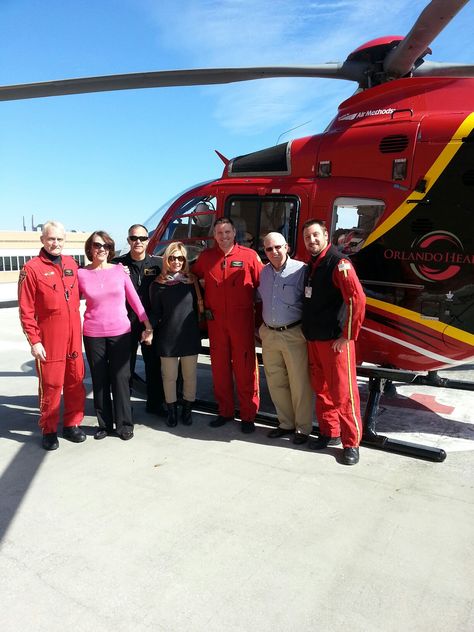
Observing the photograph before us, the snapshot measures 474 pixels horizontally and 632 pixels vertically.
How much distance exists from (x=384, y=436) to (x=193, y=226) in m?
2.88

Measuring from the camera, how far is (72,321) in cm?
382

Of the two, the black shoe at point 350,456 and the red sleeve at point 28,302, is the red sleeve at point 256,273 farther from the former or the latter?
the red sleeve at point 28,302

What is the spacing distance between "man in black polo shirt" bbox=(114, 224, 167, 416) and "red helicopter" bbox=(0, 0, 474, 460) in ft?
3.09

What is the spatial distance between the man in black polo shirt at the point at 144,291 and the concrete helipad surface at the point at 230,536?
2.04 feet

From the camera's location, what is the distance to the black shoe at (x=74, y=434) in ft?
13.1

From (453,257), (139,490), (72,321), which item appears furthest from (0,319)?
(453,257)

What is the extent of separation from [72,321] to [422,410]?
3.61 metres

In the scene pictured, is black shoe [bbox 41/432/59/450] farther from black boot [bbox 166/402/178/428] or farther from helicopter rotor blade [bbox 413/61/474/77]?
helicopter rotor blade [bbox 413/61/474/77]

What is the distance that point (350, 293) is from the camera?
336 cm

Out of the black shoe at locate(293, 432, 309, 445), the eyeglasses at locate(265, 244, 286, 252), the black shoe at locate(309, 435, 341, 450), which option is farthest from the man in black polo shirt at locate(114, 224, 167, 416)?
the black shoe at locate(309, 435, 341, 450)

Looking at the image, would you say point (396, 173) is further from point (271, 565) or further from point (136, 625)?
point (136, 625)

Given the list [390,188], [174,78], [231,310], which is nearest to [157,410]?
[231,310]

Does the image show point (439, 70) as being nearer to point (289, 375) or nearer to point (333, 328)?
point (333, 328)

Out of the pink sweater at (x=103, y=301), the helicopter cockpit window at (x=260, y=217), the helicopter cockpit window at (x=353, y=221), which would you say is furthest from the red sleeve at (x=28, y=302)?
the helicopter cockpit window at (x=353, y=221)
